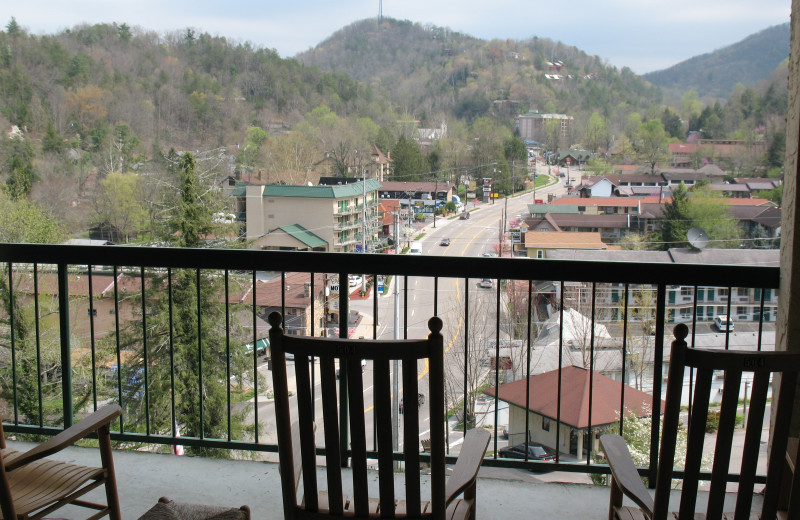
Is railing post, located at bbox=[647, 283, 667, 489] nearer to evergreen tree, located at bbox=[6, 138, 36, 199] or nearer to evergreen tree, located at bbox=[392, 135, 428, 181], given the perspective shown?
evergreen tree, located at bbox=[392, 135, 428, 181]

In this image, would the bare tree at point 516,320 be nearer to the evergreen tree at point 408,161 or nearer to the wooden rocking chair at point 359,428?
the wooden rocking chair at point 359,428

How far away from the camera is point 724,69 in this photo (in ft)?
28.3

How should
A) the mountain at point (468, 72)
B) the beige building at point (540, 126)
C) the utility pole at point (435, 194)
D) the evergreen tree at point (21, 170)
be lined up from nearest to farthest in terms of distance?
the utility pole at point (435, 194) < the beige building at point (540, 126) < the mountain at point (468, 72) < the evergreen tree at point (21, 170)

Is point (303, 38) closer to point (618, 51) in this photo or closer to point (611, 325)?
point (618, 51)

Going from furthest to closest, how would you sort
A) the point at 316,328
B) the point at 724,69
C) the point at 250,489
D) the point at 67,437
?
1. the point at 724,69
2. the point at 316,328
3. the point at 250,489
4. the point at 67,437

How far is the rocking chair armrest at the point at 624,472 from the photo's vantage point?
146cm

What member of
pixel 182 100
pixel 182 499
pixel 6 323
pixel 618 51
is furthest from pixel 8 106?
pixel 182 499

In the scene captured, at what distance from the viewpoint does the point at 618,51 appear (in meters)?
10.1

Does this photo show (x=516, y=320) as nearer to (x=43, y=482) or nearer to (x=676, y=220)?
(x=676, y=220)

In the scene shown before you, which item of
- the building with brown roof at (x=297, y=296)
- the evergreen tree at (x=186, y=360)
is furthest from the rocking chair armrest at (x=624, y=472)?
the evergreen tree at (x=186, y=360)

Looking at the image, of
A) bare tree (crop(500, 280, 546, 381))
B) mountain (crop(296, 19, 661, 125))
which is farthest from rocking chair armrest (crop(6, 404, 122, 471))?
mountain (crop(296, 19, 661, 125))

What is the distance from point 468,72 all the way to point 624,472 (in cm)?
1051

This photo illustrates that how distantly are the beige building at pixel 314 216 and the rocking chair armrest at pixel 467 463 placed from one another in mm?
7279

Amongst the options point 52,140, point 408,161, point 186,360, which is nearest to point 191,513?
point 186,360
